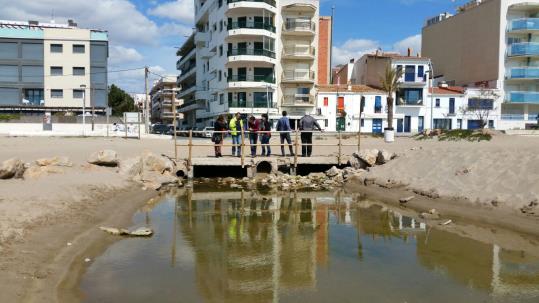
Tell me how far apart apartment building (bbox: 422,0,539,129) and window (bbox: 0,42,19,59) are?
2243 inches

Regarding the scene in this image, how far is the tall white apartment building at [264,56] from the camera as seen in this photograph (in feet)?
171

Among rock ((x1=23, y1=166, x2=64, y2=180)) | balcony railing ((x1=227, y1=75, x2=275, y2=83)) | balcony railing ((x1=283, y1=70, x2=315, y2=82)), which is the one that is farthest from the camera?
balcony railing ((x1=283, y1=70, x2=315, y2=82))

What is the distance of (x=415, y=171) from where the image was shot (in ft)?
56.2

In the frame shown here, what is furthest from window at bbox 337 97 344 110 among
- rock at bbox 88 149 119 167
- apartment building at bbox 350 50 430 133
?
rock at bbox 88 149 119 167

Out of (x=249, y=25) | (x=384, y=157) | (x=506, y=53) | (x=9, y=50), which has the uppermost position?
(x=249, y=25)

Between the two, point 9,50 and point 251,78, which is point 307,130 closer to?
point 251,78

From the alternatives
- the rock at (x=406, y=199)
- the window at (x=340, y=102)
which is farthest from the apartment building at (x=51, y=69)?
the rock at (x=406, y=199)

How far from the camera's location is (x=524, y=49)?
54.8 metres

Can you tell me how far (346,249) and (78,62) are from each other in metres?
64.8

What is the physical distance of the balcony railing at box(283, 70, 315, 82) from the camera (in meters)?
54.5

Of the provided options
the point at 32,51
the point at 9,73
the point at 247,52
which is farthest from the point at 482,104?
the point at 9,73

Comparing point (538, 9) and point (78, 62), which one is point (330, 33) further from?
point (78, 62)

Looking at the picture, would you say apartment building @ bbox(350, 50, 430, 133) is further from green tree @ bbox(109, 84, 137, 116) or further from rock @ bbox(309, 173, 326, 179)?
green tree @ bbox(109, 84, 137, 116)

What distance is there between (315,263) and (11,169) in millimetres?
9619
